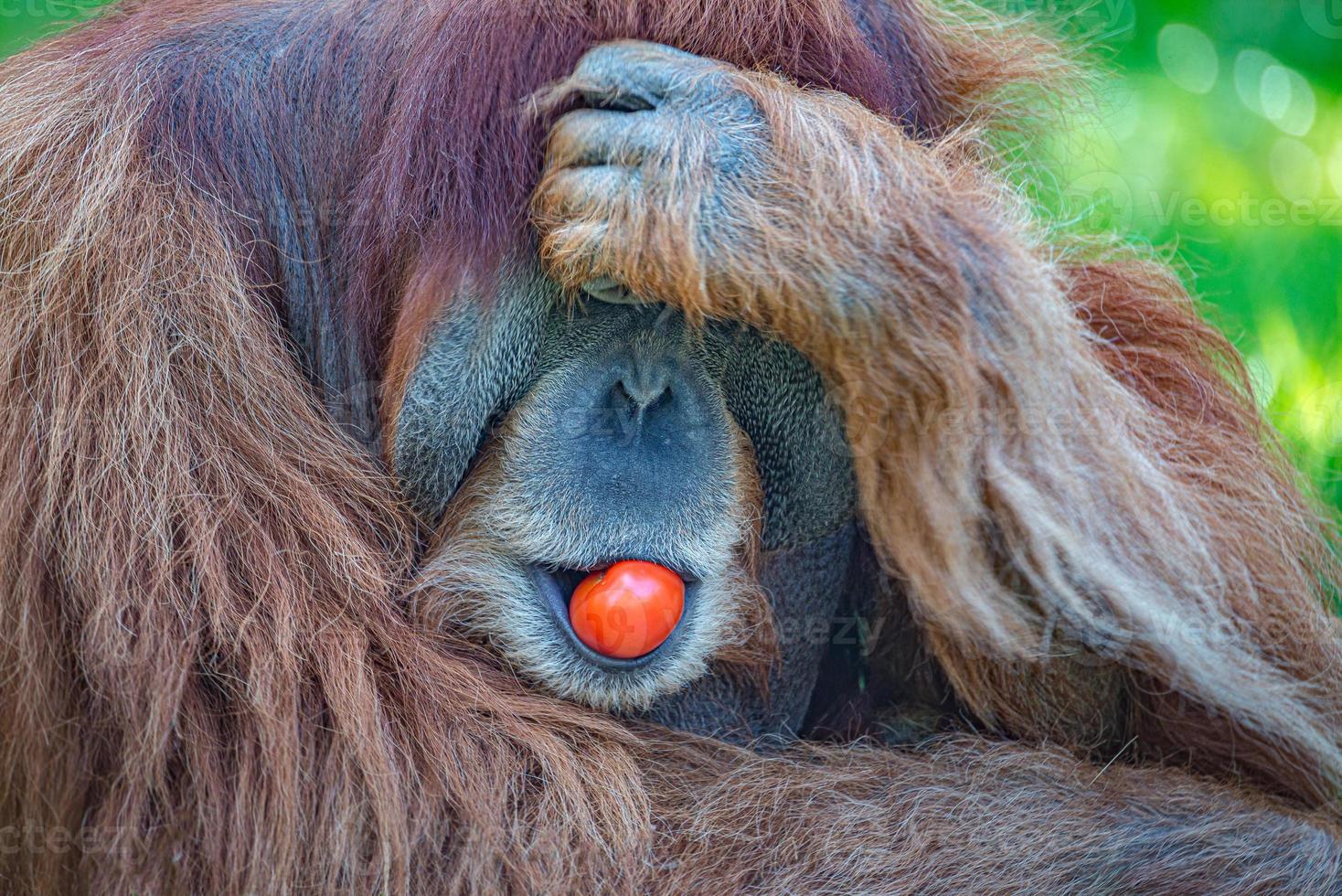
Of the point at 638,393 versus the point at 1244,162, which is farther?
the point at 1244,162

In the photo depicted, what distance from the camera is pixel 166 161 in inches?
68.4

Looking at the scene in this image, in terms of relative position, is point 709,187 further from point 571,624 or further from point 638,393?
point 571,624

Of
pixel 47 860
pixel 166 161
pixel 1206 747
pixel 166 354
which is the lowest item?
pixel 47 860

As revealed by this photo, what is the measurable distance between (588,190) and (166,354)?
0.58 meters

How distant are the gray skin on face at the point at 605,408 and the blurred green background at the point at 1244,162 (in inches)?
52.8

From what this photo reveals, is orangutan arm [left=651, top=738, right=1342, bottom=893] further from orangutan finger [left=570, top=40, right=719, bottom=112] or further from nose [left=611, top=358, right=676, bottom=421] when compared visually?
orangutan finger [left=570, top=40, right=719, bottom=112]

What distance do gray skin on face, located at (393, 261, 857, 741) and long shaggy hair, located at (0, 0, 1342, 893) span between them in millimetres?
79

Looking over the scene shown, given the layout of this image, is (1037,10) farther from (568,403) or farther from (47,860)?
(47,860)

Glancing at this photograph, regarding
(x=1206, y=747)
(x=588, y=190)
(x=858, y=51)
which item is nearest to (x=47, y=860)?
(x=588, y=190)

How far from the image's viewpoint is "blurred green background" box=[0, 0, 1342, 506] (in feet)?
10.2

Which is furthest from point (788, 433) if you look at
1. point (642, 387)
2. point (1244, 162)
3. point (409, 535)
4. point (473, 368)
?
point (1244, 162)

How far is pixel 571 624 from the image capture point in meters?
1.79

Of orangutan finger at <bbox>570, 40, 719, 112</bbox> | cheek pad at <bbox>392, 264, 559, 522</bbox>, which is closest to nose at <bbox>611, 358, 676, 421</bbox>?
cheek pad at <bbox>392, 264, 559, 522</bbox>

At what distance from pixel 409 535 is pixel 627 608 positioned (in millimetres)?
327
